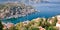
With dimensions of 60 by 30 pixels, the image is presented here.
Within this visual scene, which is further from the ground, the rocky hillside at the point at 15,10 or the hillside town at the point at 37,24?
the rocky hillside at the point at 15,10

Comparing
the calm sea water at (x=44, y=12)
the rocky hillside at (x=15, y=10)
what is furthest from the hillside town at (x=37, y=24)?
the rocky hillside at (x=15, y=10)

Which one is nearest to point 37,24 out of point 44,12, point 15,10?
point 44,12

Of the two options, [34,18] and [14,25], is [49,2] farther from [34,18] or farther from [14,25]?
[14,25]

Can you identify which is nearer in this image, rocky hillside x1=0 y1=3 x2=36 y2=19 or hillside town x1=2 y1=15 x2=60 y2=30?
hillside town x1=2 y1=15 x2=60 y2=30

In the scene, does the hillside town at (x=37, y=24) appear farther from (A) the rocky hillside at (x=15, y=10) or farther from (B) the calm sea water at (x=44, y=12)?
(A) the rocky hillside at (x=15, y=10)

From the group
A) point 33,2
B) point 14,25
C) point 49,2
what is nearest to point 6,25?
point 14,25

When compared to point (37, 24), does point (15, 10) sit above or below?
above

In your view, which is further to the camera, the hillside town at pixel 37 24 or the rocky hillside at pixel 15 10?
the rocky hillside at pixel 15 10

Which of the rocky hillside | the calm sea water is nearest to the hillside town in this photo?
the calm sea water

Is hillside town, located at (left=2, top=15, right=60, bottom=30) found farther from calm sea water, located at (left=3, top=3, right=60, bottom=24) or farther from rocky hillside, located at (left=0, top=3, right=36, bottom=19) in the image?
rocky hillside, located at (left=0, top=3, right=36, bottom=19)

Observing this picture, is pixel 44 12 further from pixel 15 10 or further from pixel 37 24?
pixel 15 10
